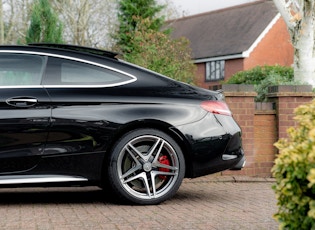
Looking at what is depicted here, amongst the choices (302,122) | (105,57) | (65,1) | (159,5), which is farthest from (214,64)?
(302,122)

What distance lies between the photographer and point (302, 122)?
4.52m

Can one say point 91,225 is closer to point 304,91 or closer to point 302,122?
point 302,122

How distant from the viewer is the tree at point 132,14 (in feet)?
140

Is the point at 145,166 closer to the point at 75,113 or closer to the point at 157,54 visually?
the point at 75,113

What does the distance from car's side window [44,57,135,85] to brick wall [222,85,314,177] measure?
132 inches

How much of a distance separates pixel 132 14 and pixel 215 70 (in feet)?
31.7

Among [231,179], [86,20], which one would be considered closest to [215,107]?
[231,179]

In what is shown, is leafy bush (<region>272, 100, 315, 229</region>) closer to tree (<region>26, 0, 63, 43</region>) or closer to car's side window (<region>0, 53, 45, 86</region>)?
car's side window (<region>0, 53, 45, 86</region>)

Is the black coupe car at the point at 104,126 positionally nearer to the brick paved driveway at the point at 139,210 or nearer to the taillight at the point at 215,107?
the taillight at the point at 215,107

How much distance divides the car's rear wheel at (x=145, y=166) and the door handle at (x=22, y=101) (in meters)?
0.94

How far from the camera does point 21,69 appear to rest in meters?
7.90

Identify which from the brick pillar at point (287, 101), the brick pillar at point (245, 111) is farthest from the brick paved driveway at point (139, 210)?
the brick pillar at point (287, 101)

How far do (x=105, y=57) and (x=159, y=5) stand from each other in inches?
1405

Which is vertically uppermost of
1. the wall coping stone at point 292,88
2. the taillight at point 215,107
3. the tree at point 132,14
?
the tree at point 132,14
